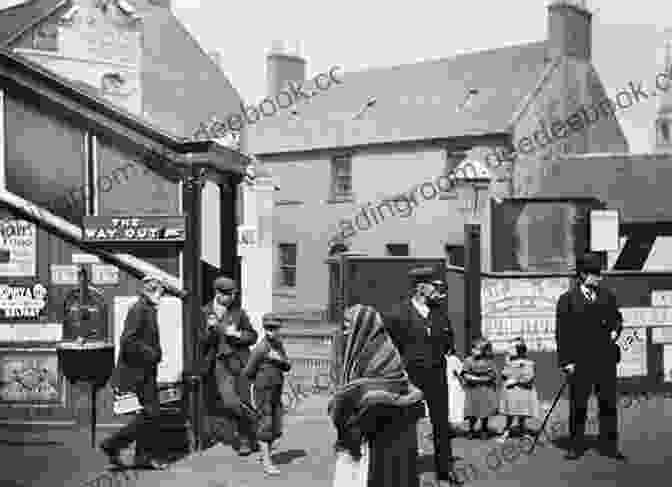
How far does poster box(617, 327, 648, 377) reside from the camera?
12078 mm

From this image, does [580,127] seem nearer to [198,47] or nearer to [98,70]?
[198,47]

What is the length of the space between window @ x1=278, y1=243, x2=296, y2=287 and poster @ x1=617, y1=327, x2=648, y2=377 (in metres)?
20.8

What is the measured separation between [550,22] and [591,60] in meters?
2.40

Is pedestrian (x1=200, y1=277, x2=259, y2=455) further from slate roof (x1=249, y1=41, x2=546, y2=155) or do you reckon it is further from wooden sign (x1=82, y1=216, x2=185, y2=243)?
slate roof (x1=249, y1=41, x2=546, y2=155)

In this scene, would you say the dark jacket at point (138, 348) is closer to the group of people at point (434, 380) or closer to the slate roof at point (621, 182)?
the group of people at point (434, 380)

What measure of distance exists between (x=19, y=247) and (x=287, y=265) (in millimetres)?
24082

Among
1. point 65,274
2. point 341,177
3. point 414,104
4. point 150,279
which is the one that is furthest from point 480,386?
point 414,104

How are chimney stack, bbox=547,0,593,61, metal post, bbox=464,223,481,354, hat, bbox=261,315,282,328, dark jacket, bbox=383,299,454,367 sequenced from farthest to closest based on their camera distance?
chimney stack, bbox=547,0,593,61
metal post, bbox=464,223,481,354
hat, bbox=261,315,282,328
dark jacket, bbox=383,299,454,367

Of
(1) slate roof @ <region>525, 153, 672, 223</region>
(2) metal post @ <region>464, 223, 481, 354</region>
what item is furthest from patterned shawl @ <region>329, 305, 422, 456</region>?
(1) slate roof @ <region>525, 153, 672, 223</region>

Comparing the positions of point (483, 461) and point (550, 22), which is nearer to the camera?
point (483, 461)

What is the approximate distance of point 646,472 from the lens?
7.80 meters

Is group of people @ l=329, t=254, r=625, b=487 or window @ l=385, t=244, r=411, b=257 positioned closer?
group of people @ l=329, t=254, r=625, b=487

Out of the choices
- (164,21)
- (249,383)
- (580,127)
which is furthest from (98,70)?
(580,127)

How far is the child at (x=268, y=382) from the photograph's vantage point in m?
7.88
